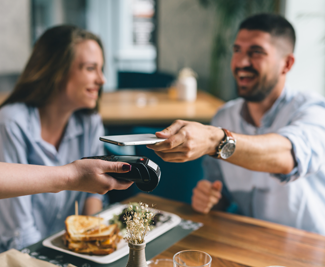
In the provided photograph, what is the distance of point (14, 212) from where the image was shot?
1362 mm

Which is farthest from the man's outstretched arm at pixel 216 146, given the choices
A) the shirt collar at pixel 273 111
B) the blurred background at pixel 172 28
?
the blurred background at pixel 172 28

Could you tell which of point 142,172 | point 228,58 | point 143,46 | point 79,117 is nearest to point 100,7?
point 143,46

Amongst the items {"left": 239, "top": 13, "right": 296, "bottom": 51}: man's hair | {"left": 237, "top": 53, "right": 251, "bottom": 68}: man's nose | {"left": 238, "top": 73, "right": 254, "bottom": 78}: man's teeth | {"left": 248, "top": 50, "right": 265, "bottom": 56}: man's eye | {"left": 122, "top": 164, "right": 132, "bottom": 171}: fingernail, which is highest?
{"left": 239, "top": 13, "right": 296, "bottom": 51}: man's hair

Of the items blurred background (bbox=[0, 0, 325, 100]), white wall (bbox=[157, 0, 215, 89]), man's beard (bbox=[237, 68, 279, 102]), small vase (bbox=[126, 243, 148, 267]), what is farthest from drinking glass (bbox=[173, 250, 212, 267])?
white wall (bbox=[157, 0, 215, 89])

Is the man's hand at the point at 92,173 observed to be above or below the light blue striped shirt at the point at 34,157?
above

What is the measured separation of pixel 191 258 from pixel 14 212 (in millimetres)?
872

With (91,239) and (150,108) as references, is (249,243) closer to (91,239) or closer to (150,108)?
(91,239)

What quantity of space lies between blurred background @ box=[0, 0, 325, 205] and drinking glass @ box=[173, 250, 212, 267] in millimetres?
2426

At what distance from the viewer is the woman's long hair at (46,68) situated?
4.99 feet

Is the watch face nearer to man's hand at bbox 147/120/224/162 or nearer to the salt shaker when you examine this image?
man's hand at bbox 147/120/224/162

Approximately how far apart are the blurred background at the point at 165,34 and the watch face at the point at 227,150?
2189 mm

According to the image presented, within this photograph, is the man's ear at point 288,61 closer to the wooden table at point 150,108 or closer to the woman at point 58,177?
the wooden table at point 150,108

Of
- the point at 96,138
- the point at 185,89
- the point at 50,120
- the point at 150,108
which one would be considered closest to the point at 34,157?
the point at 50,120

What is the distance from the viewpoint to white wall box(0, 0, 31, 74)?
179 inches
